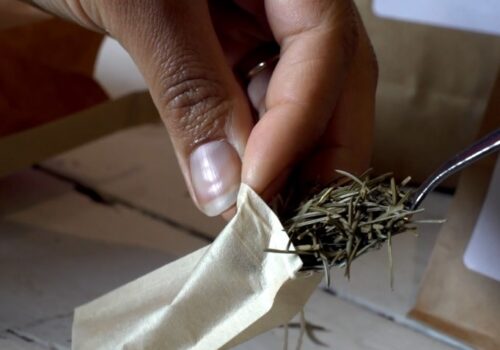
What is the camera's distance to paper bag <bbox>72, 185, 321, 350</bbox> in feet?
1.20

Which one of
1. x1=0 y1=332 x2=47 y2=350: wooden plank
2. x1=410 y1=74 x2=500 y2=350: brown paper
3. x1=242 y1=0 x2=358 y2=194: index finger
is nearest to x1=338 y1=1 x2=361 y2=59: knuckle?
x1=242 y1=0 x2=358 y2=194: index finger

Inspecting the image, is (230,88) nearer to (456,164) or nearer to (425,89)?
(456,164)

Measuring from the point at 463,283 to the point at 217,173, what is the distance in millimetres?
193

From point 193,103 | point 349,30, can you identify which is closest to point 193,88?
point 193,103

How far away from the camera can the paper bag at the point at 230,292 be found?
366 mm

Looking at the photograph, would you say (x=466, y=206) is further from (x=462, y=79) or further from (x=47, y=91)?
(x=47, y=91)

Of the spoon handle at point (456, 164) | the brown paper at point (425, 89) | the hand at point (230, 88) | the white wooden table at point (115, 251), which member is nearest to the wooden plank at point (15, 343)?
the white wooden table at point (115, 251)

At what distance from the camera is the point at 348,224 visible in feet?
1.16

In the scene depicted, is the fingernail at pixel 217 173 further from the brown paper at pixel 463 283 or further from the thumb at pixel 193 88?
the brown paper at pixel 463 283

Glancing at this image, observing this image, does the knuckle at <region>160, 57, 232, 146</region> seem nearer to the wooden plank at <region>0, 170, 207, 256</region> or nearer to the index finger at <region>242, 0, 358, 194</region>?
the index finger at <region>242, 0, 358, 194</region>

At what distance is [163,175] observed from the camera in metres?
0.71

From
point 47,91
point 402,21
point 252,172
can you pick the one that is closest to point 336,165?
point 252,172

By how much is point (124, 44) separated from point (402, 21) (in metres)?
0.28

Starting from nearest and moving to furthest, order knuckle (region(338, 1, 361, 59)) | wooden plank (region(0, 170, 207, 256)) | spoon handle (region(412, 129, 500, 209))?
spoon handle (region(412, 129, 500, 209)) → knuckle (region(338, 1, 361, 59)) → wooden plank (region(0, 170, 207, 256))
